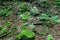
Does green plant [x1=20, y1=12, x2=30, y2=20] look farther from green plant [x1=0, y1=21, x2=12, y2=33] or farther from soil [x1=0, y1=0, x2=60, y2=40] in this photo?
green plant [x1=0, y1=21, x2=12, y2=33]

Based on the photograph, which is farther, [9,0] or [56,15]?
[9,0]

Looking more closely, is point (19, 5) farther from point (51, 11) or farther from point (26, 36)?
point (26, 36)

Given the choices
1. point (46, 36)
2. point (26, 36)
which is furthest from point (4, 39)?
point (46, 36)

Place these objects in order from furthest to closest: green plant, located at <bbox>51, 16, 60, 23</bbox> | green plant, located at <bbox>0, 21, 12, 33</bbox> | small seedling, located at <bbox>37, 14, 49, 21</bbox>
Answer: small seedling, located at <bbox>37, 14, 49, 21</bbox> < green plant, located at <bbox>51, 16, 60, 23</bbox> < green plant, located at <bbox>0, 21, 12, 33</bbox>

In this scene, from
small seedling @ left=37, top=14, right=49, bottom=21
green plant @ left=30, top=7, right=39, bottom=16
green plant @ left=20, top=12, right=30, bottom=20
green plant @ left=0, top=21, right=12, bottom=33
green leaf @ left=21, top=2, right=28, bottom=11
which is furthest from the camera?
green leaf @ left=21, top=2, right=28, bottom=11

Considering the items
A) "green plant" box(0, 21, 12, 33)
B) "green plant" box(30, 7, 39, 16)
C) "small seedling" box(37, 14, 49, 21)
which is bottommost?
"green plant" box(0, 21, 12, 33)

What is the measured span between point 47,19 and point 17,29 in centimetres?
139

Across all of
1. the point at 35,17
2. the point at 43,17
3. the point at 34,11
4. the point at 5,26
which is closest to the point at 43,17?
the point at 43,17

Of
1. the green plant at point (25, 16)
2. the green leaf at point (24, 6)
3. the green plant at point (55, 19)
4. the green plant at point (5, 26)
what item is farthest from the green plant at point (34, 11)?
the green plant at point (5, 26)

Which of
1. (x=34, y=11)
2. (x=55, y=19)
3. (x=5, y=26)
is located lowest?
(x=5, y=26)

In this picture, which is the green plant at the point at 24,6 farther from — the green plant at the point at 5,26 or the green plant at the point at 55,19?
the green plant at the point at 55,19

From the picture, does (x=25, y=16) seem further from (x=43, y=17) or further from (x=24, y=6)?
(x=43, y=17)

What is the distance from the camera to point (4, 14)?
7.66 m

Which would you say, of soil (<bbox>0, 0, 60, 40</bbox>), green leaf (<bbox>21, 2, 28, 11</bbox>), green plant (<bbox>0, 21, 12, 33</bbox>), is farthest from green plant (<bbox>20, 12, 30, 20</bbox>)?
green plant (<bbox>0, 21, 12, 33</bbox>)
